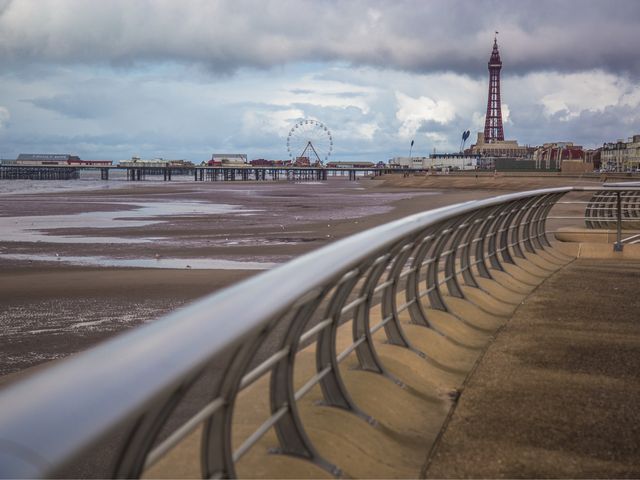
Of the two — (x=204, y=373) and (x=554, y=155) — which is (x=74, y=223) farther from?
(x=554, y=155)

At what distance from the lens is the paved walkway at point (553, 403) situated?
13.1 ft

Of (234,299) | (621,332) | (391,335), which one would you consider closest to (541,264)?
(621,332)

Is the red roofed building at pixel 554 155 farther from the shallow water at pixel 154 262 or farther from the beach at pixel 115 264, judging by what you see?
the shallow water at pixel 154 262

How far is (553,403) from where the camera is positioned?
497 centimetres

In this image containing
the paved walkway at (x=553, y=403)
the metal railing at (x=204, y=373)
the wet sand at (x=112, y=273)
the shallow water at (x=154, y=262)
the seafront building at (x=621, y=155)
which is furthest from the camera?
the seafront building at (x=621, y=155)

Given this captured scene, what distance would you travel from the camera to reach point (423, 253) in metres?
5.48

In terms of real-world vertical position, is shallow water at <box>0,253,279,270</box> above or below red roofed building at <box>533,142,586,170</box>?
below

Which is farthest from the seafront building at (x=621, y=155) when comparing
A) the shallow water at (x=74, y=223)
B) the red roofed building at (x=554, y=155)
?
the shallow water at (x=74, y=223)

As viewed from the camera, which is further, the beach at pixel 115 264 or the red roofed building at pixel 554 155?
the red roofed building at pixel 554 155

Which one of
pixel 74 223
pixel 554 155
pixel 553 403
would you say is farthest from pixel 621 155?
pixel 553 403

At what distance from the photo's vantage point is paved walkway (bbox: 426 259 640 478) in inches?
157

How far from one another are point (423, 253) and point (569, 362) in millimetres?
1393

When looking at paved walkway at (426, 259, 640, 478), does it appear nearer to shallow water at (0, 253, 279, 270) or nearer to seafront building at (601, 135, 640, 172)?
shallow water at (0, 253, 279, 270)

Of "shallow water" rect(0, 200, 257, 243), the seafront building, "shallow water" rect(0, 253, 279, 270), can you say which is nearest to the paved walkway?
"shallow water" rect(0, 253, 279, 270)
